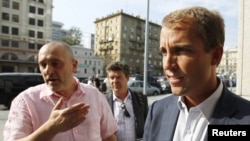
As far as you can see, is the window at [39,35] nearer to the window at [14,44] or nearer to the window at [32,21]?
the window at [32,21]

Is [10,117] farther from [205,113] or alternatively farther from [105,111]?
[205,113]

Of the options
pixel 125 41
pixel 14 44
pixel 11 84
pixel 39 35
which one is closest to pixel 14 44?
Result: pixel 14 44

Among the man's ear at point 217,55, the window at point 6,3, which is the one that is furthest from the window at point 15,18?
the man's ear at point 217,55

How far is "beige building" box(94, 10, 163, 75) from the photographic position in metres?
82.0

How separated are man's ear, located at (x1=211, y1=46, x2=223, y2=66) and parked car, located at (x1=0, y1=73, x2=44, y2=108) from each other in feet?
43.2

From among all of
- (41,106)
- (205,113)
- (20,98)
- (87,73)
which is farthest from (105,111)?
(87,73)

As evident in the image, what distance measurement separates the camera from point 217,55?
1.52 m

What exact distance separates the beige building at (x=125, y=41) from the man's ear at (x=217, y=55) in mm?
77372

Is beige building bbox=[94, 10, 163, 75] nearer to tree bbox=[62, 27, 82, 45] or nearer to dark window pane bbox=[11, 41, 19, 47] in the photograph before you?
tree bbox=[62, 27, 82, 45]

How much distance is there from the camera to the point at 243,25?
4.82m

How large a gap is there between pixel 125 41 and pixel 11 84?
71189 millimetres

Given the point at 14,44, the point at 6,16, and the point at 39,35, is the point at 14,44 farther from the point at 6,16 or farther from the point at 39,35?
the point at 39,35

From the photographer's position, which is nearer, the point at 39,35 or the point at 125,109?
the point at 125,109

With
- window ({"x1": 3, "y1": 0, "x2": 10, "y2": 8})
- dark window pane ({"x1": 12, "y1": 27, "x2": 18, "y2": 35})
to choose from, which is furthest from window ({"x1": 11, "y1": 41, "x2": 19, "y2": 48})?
window ({"x1": 3, "y1": 0, "x2": 10, "y2": 8})
